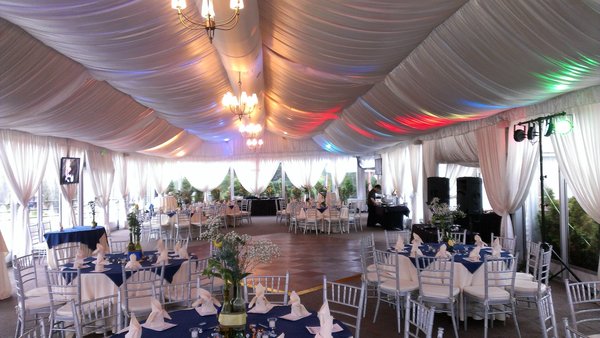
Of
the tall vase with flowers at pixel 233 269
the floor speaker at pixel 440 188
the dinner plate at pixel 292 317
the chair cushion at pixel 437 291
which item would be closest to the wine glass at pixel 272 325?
the dinner plate at pixel 292 317

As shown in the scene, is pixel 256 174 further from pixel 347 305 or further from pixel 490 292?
pixel 347 305

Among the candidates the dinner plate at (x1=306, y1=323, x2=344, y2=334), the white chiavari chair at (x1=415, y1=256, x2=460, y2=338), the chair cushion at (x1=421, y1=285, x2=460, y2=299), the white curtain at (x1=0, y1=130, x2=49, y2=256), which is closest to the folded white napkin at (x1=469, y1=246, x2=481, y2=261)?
the white chiavari chair at (x1=415, y1=256, x2=460, y2=338)

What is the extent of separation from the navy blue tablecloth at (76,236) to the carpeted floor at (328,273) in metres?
1.82

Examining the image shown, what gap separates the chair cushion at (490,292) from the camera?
4.45m

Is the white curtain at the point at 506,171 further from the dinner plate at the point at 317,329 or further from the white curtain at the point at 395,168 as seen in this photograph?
the dinner plate at the point at 317,329

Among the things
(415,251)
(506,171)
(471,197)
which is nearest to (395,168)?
(471,197)

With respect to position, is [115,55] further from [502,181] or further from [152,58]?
[502,181]

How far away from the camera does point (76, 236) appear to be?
8047 millimetres

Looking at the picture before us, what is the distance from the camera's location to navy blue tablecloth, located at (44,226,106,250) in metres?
7.88

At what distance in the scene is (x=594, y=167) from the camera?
5438 mm

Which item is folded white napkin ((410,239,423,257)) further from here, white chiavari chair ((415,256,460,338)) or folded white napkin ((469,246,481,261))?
folded white napkin ((469,246,481,261))

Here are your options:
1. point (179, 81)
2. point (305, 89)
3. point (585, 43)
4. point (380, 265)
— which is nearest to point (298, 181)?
point (305, 89)

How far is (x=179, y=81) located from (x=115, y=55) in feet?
6.56

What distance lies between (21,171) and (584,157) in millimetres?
10424
